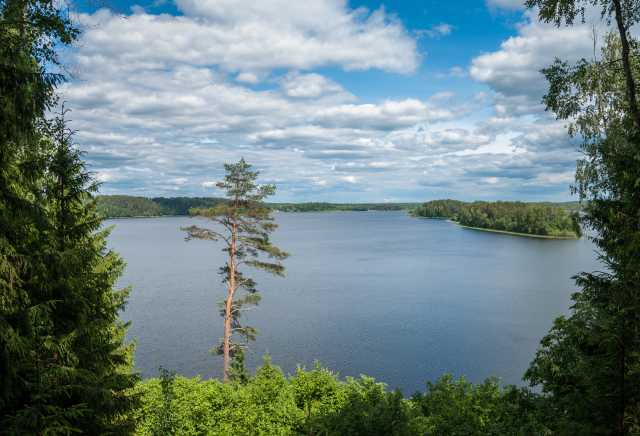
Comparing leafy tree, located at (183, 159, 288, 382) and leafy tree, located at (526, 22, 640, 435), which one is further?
leafy tree, located at (183, 159, 288, 382)

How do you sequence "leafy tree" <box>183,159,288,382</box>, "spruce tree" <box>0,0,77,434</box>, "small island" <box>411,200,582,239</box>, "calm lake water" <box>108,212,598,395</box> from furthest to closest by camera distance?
"small island" <box>411,200,582,239</box>, "calm lake water" <box>108,212,598,395</box>, "leafy tree" <box>183,159,288,382</box>, "spruce tree" <box>0,0,77,434</box>

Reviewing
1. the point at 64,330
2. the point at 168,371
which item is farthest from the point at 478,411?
the point at 64,330

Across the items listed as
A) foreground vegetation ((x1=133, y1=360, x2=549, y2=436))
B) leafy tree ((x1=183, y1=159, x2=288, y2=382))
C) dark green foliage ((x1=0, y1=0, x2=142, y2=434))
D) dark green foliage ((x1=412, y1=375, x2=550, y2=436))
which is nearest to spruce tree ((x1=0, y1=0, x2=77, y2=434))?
dark green foliage ((x1=0, y1=0, x2=142, y2=434))

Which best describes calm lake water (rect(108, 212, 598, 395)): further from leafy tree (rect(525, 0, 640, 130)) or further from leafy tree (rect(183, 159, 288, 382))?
leafy tree (rect(525, 0, 640, 130))

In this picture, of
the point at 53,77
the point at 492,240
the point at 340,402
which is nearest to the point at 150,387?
the point at 340,402

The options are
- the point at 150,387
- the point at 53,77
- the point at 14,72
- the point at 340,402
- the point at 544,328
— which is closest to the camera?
the point at 14,72

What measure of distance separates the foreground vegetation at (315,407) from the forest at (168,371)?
55 millimetres

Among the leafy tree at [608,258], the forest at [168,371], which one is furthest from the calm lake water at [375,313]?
the leafy tree at [608,258]

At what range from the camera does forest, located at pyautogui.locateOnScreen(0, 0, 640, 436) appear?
6418 millimetres

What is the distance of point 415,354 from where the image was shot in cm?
3462

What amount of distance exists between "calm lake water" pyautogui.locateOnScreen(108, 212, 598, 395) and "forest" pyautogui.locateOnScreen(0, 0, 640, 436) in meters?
14.4

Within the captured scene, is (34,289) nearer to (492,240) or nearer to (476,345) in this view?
(476,345)

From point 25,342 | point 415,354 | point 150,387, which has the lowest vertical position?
point 415,354

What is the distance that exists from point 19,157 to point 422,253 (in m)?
86.7
